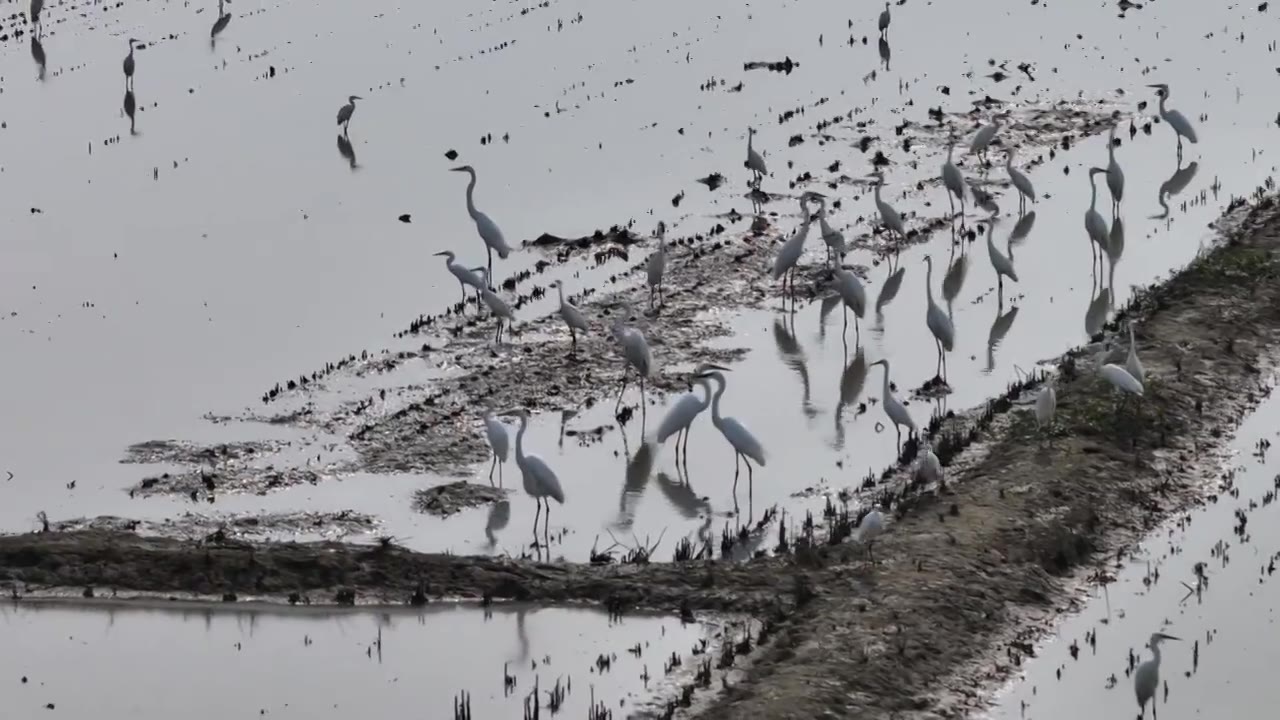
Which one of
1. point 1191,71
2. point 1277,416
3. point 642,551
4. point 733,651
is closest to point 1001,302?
point 1277,416

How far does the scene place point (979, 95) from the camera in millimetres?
31078

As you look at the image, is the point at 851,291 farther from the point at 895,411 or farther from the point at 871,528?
the point at 871,528

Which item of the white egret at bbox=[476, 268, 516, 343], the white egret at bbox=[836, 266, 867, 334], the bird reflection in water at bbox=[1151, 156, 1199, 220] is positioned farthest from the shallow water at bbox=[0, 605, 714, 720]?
the bird reflection in water at bbox=[1151, 156, 1199, 220]

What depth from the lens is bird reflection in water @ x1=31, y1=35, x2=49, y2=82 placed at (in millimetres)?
36719

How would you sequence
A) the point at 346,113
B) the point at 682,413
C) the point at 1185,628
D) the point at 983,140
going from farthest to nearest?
the point at 346,113
the point at 983,140
the point at 682,413
the point at 1185,628

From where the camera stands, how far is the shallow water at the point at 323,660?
11.7 meters

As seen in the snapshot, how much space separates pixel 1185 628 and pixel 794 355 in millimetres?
7529

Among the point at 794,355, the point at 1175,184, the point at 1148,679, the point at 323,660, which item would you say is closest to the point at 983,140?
the point at 1175,184

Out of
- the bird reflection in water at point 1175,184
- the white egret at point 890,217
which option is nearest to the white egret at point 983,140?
the bird reflection in water at point 1175,184

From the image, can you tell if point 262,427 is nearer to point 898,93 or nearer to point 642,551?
point 642,551

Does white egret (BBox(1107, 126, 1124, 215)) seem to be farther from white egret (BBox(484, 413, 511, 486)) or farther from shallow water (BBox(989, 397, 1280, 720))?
white egret (BBox(484, 413, 511, 486))

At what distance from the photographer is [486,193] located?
2628 centimetres

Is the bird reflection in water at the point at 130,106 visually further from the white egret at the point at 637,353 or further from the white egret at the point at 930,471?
the white egret at the point at 930,471

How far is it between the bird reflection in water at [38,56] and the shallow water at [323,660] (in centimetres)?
2616
